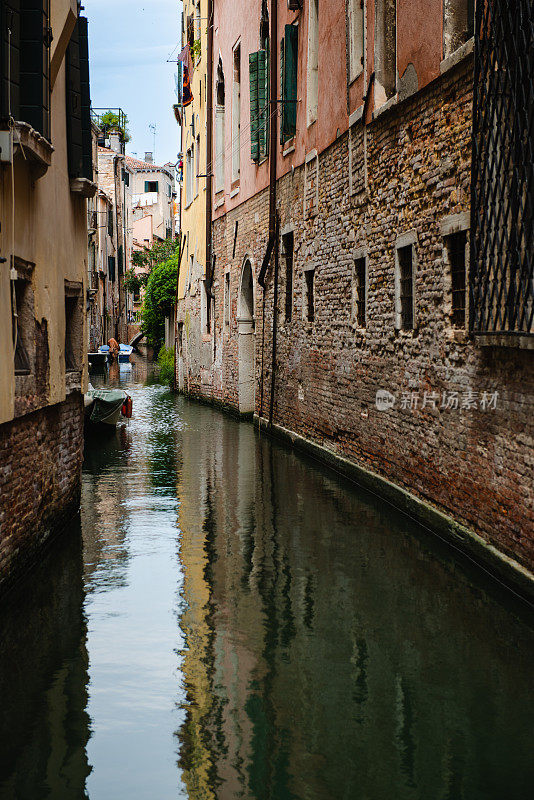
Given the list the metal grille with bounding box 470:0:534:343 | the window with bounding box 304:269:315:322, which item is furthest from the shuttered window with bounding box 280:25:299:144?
the metal grille with bounding box 470:0:534:343

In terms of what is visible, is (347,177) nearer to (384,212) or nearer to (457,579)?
(384,212)

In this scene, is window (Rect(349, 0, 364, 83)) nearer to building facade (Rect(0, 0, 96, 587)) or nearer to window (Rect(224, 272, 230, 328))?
building facade (Rect(0, 0, 96, 587))

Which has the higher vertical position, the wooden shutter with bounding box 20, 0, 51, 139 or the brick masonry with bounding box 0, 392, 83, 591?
the wooden shutter with bounding box 20, 0, 51, 139

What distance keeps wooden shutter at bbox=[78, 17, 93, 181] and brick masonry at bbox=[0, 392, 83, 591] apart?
2245mm

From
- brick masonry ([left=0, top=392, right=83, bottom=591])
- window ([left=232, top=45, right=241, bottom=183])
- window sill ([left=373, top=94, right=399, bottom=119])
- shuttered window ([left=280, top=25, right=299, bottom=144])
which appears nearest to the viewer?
brick masonry ([left=0, top=392, right=83, bottom=591])

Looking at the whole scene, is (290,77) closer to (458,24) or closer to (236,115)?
(236,115)

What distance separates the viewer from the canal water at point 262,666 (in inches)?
163

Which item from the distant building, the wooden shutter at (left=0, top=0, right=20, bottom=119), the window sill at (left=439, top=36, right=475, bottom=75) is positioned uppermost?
the distant building

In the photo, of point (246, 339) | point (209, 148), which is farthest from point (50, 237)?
point (209, 148)

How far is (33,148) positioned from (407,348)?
4.41 m

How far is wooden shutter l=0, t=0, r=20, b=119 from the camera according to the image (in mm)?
6230

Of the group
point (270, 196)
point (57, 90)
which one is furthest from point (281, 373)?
point (57, 90)

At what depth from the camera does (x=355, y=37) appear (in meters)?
12.0

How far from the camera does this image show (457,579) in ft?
23.5
